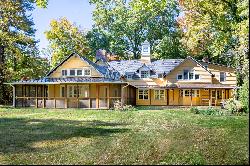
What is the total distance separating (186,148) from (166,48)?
49107 mm

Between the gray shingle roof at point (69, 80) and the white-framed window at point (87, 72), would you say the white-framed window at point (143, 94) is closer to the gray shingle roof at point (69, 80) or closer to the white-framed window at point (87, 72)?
the white-framed window at point (87, 72)

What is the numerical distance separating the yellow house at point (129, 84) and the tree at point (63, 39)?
25.5 ft

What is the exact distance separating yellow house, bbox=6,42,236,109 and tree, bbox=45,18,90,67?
7787 mm

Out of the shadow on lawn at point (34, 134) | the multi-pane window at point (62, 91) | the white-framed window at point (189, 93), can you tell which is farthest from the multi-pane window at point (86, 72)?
the shadow on lawn at point (34, 134)

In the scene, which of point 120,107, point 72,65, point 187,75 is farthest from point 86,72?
point 187,75

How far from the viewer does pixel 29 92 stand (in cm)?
4141

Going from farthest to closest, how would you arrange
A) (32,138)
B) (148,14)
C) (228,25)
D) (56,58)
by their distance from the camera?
1. (148,14)
2. (56,58)
3. (228,25)
4. (32,138)

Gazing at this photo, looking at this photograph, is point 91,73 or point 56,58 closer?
point 91,73

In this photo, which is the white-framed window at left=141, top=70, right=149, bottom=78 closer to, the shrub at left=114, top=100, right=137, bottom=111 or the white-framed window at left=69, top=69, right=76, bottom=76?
the white-framed window at left=69, top=69, right=76, bottom=76

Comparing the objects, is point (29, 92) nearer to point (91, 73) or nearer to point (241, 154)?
point (91, 73)

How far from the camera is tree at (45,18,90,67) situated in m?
59.0

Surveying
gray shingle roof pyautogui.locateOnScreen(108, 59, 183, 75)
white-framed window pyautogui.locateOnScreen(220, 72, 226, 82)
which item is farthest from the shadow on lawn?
white-framed window pyautogui.locateOnScreen(220, 72, 226, 82)

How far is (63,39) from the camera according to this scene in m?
59.4

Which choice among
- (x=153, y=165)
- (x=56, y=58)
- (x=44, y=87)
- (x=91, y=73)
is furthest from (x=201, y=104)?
(x=153, y=165)
